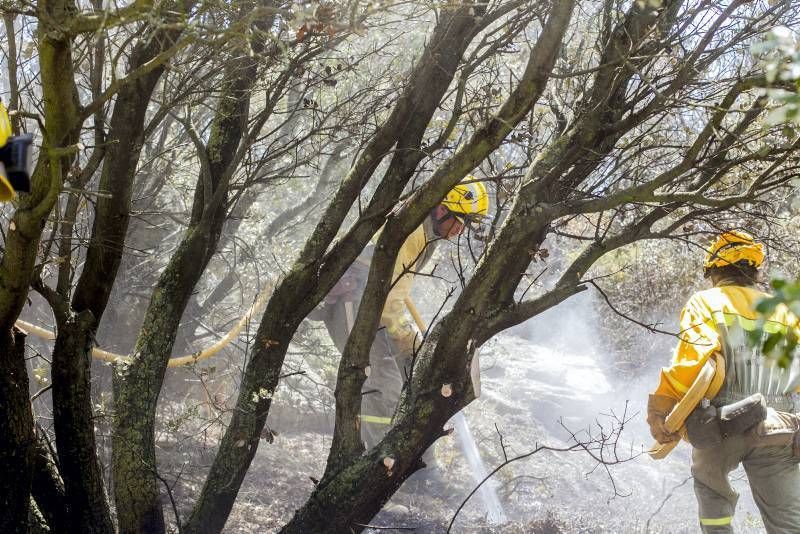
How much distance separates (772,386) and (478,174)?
3.93 metres

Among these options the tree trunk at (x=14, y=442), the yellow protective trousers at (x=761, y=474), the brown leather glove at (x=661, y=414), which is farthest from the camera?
the brown leather glove at (x=661, y=414)

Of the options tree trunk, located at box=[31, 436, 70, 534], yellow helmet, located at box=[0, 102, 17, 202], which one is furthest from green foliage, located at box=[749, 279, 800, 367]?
tree trunk, located at box=[31, 436, 70, 534]

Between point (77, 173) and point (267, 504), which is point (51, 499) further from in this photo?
point (267, 504)

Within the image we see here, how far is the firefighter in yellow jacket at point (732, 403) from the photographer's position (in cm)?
432

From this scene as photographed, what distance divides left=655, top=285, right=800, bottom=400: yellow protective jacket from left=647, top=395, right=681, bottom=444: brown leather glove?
0.04 metres

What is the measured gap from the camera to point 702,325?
4.49 m

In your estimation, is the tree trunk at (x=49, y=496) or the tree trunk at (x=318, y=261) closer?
the tree trunk at (x=49, y=496)

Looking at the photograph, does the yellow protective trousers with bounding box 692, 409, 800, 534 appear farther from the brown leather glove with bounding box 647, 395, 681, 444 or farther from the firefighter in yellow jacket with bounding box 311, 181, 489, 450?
the firefighter in yellow jacket with bounding box 311, 181, 489, 450

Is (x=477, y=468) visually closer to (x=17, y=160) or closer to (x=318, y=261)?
(x=318, y=261)

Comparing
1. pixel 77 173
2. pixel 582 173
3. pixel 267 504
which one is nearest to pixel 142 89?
pixel 77 173

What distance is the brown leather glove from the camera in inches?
180

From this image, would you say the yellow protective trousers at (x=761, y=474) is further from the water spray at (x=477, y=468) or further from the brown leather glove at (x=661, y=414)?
the water spray at (x=477, y=468)

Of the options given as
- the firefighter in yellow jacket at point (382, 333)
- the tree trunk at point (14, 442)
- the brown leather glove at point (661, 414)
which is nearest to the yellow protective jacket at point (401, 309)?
the firefighter in yellow jacket at point (382, 333)

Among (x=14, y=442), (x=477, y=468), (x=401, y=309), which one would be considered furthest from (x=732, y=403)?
(x=14, y=442)
